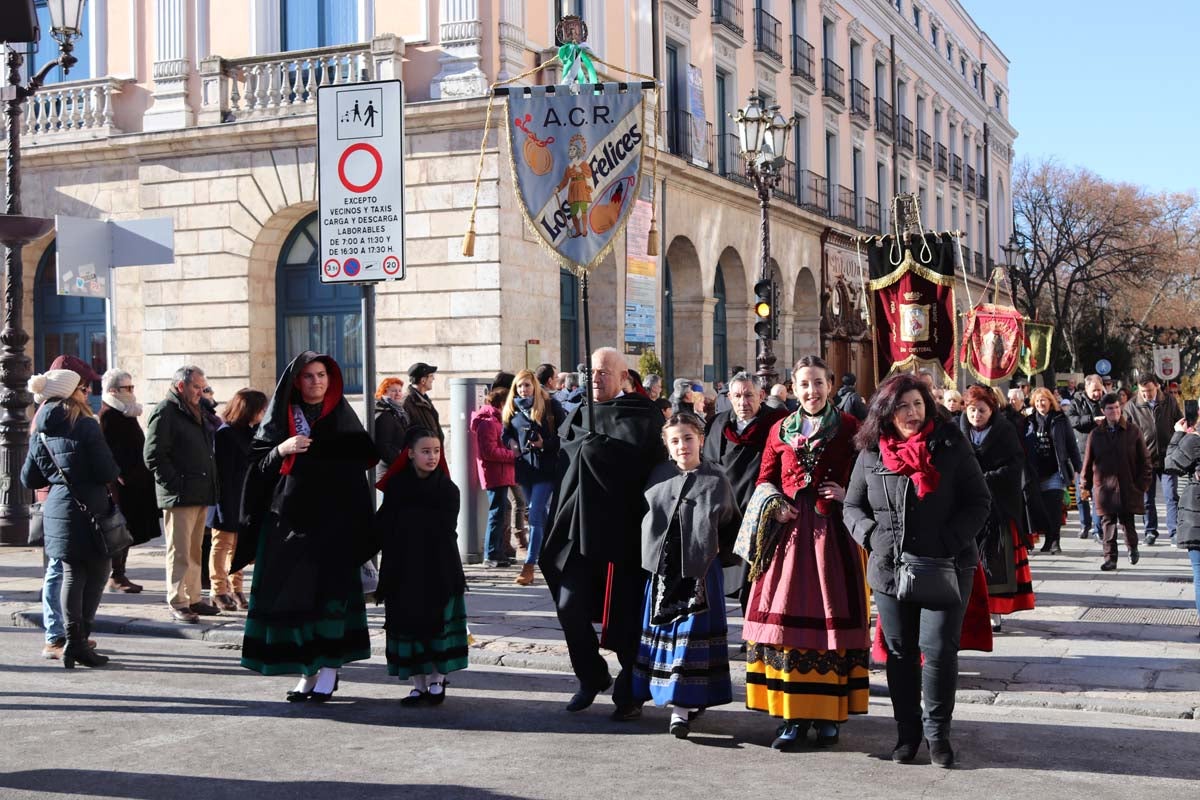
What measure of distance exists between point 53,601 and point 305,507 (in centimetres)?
225

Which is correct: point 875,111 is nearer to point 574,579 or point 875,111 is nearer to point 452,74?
point 452,74

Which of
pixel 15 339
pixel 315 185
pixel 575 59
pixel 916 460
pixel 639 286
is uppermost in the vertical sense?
pixel 315 185

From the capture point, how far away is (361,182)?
9258 mm

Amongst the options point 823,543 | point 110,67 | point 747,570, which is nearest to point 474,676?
point 747,570

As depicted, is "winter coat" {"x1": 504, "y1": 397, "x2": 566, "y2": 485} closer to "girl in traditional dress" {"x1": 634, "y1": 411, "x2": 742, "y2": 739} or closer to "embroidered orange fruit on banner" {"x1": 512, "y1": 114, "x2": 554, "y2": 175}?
"embroidered orange fruit on banner" {"x1": 512, "y1": 114, "x2": 554, "y2": 175}

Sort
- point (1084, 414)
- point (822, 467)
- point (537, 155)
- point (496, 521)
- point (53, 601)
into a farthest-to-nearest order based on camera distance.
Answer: point (1084, 414)
point (496, 521)
point (537, 155)
point (53, 601)
point (822, 467)

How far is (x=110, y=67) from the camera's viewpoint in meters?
22.2

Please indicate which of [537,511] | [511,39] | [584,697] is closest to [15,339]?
[537,511]

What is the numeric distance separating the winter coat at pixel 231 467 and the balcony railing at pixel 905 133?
109 ft

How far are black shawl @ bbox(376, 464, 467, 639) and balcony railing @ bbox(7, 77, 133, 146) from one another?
16.9 metres

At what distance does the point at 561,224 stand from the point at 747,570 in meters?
2.92

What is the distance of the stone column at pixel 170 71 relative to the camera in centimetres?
2125

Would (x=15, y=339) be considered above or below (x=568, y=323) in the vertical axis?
below

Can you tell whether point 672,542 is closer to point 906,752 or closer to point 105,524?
point 906,752
